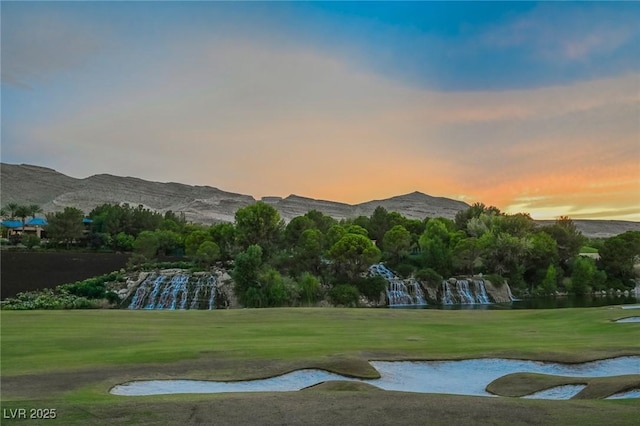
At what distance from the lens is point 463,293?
81.4 metres

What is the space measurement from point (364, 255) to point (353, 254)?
1593 millimetres

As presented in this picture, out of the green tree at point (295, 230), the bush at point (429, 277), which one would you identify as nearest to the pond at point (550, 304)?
the bush at point (429, 277)

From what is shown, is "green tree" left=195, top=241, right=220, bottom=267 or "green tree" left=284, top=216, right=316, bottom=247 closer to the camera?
"green tree" left=195, top=241, right=220, bottom=267

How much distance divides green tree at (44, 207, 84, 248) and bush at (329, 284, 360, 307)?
2689 inches

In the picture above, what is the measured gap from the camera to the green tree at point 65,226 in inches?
4454

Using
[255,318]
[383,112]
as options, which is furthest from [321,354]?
[383,112]

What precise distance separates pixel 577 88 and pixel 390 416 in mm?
34942

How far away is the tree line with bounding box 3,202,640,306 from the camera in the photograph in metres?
70.0

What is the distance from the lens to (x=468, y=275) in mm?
89500

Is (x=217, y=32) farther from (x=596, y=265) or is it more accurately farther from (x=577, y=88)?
(x=596, y=265)

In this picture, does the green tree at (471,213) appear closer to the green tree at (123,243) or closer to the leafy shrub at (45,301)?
the green tree at (123,243)

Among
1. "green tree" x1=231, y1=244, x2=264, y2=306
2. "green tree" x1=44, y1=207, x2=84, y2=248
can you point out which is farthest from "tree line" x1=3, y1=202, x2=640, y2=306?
"green tree" x1=44, y1=207, x2=84, y2=248

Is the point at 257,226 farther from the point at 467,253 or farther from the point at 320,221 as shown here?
the point at 467,253

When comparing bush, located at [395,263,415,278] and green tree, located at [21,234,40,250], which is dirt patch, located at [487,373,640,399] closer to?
bush, located at [395,263,415,278]
